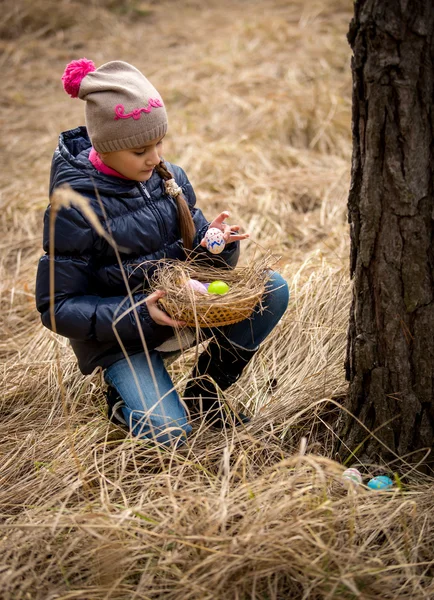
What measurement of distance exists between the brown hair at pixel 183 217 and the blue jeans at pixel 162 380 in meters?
0.32

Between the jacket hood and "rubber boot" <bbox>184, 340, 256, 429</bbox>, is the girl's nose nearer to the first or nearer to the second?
the jacket hood

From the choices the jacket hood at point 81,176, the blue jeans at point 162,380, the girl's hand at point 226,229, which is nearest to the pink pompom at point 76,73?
the jacket hood at point 81,176

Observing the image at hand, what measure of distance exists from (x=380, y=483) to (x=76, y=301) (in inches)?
43.6

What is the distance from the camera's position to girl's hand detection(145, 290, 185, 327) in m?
1.99

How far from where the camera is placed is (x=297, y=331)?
2.71 m

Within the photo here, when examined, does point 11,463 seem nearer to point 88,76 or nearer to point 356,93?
point 88,76

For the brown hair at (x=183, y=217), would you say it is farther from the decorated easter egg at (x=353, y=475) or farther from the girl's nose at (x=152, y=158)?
the decorated easter egg at (x=353, y=475)

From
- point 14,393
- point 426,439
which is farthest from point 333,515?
point 14,393

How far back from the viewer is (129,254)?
218cm

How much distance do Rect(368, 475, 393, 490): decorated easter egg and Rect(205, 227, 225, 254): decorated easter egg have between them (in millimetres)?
912

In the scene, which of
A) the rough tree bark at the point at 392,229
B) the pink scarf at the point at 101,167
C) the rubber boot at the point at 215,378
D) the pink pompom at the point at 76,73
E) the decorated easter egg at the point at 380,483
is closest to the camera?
the rough tree bark at the point at 392,229

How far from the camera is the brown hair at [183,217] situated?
2219mm

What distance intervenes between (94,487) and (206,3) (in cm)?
880

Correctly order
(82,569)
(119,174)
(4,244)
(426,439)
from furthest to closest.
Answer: (4,244) → (119,174) → (426,439) → (82,569)
